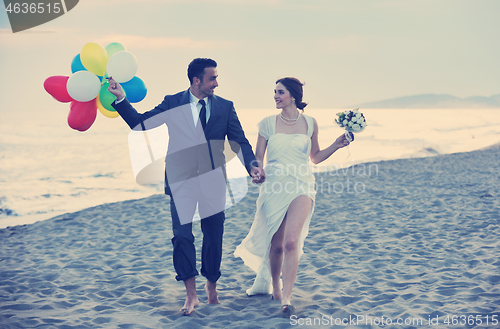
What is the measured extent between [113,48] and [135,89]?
45cm

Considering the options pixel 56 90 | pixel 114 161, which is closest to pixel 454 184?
pixel 56 90

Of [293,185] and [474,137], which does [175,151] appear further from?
[474,137]

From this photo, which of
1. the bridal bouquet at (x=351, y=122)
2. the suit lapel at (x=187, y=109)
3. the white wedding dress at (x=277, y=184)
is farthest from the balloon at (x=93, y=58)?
the bridal bouquet at (x=351, y=122)

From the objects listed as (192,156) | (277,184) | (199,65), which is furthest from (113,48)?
(277,184)

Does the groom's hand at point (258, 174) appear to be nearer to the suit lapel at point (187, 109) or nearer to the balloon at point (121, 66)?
the suit lapel at point (187, 109)

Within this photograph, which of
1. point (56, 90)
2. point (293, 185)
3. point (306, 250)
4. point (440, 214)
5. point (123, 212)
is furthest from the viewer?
point (123, 212)

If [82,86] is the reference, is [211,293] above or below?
below

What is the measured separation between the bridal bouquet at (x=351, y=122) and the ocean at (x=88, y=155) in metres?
0.20

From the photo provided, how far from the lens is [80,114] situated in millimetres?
3814

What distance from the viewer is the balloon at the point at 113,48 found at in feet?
13.1

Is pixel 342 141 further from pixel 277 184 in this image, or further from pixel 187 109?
pixel 187 109

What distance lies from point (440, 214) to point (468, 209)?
2.09ft

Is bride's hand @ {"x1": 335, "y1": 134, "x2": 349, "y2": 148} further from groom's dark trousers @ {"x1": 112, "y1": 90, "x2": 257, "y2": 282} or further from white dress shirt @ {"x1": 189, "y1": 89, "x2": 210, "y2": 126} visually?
white dress shirt @ {"x1": 189, "y1": 89, "x2": 210, "y2": 126}

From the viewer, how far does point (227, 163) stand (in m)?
4.11
